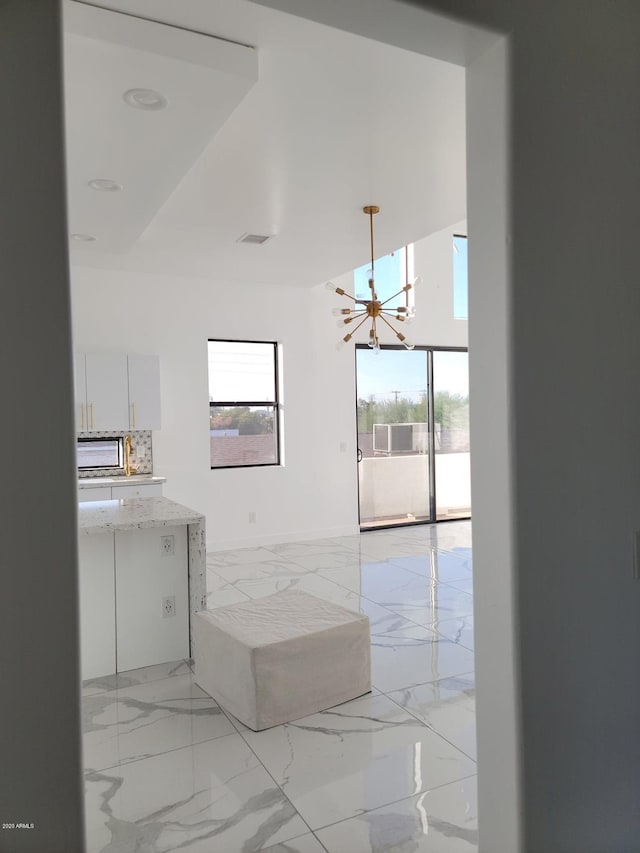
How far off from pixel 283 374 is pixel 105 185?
12.1 feet

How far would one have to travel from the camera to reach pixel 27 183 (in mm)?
1062

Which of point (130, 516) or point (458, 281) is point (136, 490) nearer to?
point (130, 516)

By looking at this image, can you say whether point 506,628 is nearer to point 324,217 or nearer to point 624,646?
point 624,646

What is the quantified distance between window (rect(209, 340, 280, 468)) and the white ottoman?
3.71m

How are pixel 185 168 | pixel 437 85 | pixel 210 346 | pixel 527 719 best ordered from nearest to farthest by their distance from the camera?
pixel 527 719
pixel 437 85
pixel 185 168
pixel 210 346

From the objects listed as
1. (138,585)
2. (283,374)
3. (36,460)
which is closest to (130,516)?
(138,585)

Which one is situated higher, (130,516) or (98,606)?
(130,516)

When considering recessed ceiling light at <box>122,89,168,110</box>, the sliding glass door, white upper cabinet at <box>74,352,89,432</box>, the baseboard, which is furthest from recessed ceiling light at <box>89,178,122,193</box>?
the sliding glass door

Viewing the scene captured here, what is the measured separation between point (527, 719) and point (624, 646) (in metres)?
0.38

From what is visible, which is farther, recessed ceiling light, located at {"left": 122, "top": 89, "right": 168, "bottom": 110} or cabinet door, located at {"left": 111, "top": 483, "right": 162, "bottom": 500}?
cabinet door, located at {"left": 111, "top": 483, "right": 162, "bottom": 500}

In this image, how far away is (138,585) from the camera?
3.61m

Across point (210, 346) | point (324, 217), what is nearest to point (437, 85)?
point (324, 217)

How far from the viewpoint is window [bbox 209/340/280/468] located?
691cm

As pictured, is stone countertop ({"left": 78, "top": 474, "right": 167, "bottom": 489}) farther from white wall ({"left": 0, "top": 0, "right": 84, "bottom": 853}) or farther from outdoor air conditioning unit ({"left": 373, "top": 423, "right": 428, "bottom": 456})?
white wall ({"left": 0, "top": 0, "right": 84, "bottom": 853})
